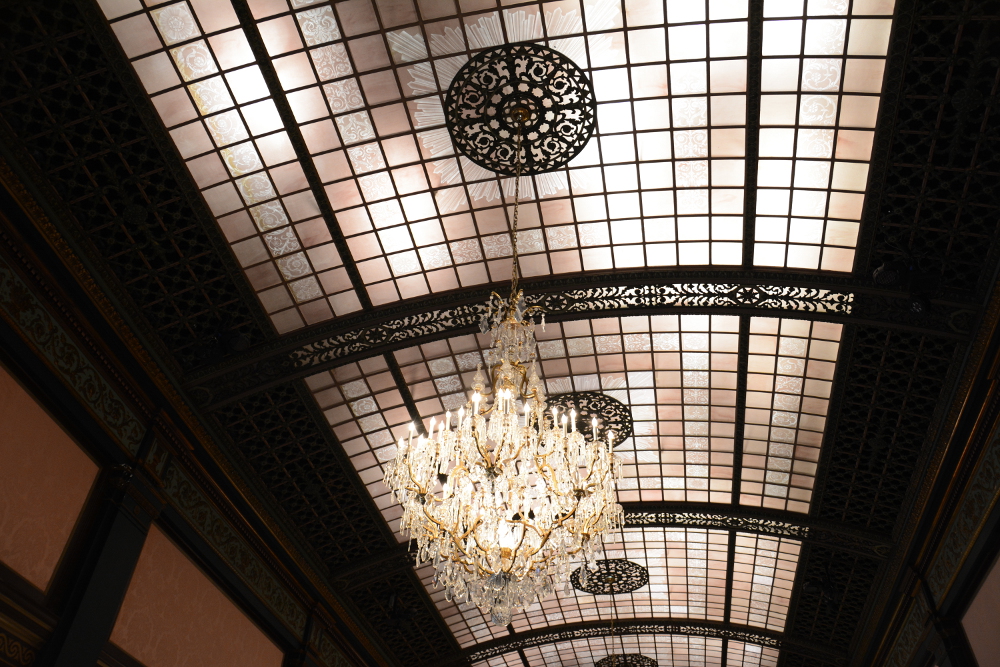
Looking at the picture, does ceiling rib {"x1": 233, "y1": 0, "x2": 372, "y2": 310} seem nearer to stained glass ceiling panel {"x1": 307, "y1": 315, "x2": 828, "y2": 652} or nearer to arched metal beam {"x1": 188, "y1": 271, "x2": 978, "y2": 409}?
arched metal beam {"x1": 188, "y1": 271, "x2": 978, "y2": 409}

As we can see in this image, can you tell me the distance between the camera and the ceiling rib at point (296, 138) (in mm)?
8211

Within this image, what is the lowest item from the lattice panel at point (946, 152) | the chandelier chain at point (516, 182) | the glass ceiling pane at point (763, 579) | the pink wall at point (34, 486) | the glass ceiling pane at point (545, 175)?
the pink wall at point (34, 486)

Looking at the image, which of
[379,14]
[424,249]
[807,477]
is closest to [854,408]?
[807,477]

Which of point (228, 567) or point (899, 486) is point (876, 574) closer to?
point (899, 486)

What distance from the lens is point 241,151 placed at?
30.2 feet

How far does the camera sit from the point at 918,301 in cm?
935

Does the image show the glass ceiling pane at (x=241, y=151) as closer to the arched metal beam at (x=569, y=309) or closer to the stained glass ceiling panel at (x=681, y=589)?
the arched metal beam at (x=569, y=309)

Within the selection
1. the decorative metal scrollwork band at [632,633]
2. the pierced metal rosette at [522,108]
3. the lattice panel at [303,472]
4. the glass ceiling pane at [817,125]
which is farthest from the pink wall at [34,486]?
the decorative metal scrollwork band at [632,633]

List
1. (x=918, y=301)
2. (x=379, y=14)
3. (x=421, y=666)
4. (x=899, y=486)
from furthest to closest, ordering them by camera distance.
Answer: (x=421, y=666), (x=899, y=486), (x=918, y=301), (x=379, y=14)

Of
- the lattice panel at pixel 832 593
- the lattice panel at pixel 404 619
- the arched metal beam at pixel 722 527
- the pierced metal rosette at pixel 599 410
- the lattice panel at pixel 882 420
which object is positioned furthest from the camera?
the lattice panel at pixel 404 619

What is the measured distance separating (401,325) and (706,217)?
4.60 meters

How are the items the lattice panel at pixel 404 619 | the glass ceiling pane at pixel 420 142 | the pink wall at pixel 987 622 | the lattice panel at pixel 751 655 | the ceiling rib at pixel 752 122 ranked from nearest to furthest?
1. the ceiling rib at pixel 752 122
2. the glass ceiling pane at pixel 420 142
3. the pink wall at pixel 987 622
4. the lattice panel at pixel 404 619
5. the lattice panel at pixel 751 655

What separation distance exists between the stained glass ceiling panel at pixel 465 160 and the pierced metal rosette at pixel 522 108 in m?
0.19

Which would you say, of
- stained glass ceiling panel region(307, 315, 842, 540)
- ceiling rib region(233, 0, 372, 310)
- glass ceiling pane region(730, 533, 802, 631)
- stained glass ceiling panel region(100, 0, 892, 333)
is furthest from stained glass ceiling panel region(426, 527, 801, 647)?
ceiling rib region(233, 0, 372, 310)
